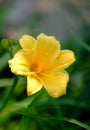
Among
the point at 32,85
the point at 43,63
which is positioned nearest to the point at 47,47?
the point at 43,63

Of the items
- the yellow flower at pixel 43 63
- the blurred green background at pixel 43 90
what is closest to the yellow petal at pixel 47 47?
the yellow flower at pixel 43 63

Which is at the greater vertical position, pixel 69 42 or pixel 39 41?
pixel 39 41

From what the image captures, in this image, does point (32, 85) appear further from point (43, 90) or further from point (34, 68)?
point (43, 90)

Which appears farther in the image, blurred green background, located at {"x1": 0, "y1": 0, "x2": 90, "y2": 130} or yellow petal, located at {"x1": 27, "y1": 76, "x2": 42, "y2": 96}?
blurred green background, located at {"x1": 0, "y1": 0, "x2": 90, "y2": 130}

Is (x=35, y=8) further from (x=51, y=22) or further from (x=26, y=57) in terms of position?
(x=26, y=57)

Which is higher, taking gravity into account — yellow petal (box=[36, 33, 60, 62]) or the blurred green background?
yellow petal (box=[36, 33, 60, 62])

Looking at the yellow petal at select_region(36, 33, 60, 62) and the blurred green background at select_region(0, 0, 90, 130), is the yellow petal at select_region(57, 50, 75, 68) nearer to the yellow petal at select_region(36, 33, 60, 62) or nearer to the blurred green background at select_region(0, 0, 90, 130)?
the yellow petal at select_region(36, 33, 60, 62)

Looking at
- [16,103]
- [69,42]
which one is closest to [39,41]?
[16,103]

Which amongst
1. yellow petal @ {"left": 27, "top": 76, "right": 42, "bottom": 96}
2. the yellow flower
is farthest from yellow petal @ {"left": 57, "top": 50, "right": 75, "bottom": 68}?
yellow petal @ {"left": 27, "top": 76, "right": 42, "bottom": 96}
